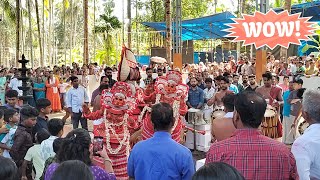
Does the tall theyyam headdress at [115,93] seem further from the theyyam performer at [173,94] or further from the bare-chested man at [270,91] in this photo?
the bare-chested man at [270,91]

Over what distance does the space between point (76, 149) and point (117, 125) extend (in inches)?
136

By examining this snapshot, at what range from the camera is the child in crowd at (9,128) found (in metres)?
5.08

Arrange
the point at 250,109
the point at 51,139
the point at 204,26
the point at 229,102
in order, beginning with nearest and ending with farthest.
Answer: the point at 250,109, the point at 229,102, the point at 51,139, the point at 204,26

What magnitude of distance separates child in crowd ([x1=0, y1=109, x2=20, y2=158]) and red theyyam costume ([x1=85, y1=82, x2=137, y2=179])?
1.44 metres

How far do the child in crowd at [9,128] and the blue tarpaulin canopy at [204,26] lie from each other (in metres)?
14.1

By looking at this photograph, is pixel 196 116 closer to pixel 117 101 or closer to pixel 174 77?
pixel 174 77

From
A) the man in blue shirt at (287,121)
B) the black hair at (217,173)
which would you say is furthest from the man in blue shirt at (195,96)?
the black hair at (217,173)

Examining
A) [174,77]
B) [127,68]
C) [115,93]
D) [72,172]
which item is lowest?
[72,172]

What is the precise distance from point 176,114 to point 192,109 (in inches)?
64.8

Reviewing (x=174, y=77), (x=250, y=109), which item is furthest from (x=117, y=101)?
(x=250, y=109)

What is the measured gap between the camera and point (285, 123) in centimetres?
920

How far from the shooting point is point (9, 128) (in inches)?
209

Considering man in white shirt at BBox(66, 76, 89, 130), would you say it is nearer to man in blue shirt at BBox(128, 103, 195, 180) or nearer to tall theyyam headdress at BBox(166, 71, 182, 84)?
tall theyyam headdress at BBox(166, 71, 182, 84)

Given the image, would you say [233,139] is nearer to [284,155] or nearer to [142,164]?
[284,155]
